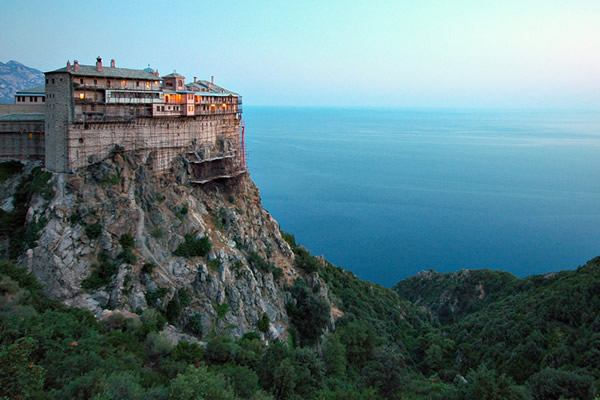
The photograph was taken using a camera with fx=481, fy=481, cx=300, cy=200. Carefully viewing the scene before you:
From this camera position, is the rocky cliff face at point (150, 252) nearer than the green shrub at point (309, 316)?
Yes

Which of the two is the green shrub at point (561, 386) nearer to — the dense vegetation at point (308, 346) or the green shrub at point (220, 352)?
the dense vegetation at point (308, 346)

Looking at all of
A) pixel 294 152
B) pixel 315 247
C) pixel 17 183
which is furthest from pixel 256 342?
pixel 294 152

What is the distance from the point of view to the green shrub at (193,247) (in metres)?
32.0

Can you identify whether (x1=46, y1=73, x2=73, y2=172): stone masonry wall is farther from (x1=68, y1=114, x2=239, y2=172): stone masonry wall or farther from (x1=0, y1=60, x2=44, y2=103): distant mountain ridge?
(x1=0, y1=60, x2=44, y2=103): distant mountain ridge

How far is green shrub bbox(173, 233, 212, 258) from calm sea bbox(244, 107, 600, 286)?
4566cm

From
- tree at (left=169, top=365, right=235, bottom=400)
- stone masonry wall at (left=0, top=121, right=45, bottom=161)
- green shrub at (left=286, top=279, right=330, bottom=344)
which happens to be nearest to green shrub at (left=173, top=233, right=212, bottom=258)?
green shrub at (left=286, top=279, right=330, bottom=344)

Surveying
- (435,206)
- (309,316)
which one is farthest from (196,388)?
(435,206)

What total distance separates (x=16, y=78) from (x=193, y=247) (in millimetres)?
106341

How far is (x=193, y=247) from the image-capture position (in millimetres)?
32531

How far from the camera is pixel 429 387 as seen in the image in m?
29.9

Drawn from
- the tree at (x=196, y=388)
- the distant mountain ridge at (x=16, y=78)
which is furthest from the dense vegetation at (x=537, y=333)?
the distant mountain ridge at (x=16, y=78)

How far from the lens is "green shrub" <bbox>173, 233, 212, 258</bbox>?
32.0 meters

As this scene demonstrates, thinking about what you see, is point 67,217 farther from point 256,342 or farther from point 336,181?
point 336,181

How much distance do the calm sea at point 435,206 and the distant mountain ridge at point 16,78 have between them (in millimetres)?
55572
